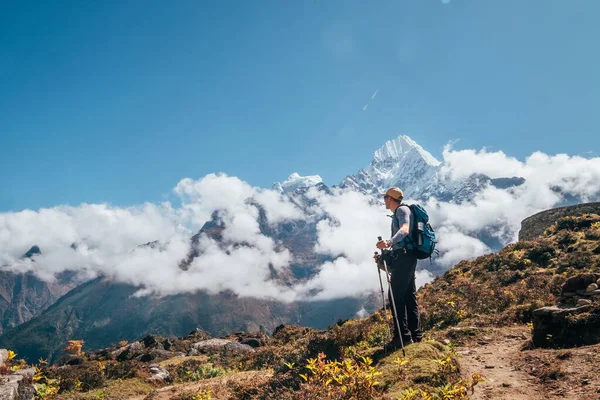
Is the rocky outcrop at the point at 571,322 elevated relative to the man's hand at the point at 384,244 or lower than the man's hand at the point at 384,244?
lower

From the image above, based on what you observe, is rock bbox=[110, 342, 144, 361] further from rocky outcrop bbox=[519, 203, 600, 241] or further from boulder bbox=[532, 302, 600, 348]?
rocky outcrop bbox=[519, 203, 600, 241]

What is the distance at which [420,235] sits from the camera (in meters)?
7.26

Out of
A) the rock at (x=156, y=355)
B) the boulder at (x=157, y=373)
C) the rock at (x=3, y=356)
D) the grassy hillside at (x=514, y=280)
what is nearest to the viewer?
the rock at (x=3, y=356)

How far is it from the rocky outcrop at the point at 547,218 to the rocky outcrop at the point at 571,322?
31728 millimetres

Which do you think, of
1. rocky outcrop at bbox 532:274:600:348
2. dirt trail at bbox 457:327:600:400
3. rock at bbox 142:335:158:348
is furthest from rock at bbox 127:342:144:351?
rocky outcrop at bbox 532:274:600:348

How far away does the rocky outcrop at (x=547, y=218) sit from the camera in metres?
35.6

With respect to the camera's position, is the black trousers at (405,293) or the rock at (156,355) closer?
the black trousers at (405,293)

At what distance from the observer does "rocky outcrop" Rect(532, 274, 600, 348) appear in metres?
6.77

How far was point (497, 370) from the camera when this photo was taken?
6.41m

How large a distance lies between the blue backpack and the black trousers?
19 centimetres

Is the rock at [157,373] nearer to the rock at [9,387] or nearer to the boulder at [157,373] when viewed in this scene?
the boulder at [157,373]

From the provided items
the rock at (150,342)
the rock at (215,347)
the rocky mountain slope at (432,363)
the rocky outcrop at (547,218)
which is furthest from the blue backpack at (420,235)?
the rocky outcrop at (547,218)

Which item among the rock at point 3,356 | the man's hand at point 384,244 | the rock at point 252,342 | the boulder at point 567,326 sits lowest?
the boulder at point 567,326

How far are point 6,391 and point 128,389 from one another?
4.97m
